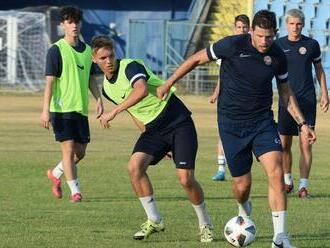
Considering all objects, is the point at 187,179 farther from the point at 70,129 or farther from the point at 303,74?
the point at 303,74

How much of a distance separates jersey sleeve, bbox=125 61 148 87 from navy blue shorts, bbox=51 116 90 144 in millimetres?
3002

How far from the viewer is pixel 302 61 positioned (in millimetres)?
14758

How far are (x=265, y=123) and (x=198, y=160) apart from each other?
29.1 feet

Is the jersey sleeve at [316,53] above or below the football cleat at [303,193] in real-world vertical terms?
above

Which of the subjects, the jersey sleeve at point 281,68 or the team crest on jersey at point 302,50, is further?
the team crest on jersey at point 302,50

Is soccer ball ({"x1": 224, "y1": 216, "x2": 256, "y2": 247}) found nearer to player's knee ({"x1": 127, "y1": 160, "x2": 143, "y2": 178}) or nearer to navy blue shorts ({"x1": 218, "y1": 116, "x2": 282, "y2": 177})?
navy blue shorts ({"x1": 218, "y1": 116, "x2": 282, "y2": 177})

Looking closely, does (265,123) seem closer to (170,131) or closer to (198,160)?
(170,131)

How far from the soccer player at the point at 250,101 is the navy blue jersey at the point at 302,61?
4.14 meters

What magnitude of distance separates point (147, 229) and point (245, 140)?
127cm

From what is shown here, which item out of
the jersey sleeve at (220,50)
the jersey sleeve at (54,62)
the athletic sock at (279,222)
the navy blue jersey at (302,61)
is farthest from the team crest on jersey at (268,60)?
the navy blue jersey at (302,61)

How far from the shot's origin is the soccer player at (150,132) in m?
10.7

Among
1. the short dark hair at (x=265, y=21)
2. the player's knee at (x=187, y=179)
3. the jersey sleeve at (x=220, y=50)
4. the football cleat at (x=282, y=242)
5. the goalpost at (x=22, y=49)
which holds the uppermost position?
the short dark hair at (x=265, y=21)

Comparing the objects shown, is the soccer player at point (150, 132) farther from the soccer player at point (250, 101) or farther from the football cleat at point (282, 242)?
the football cleat at point (282, 242)

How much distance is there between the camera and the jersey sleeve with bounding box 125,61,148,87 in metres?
10.8
